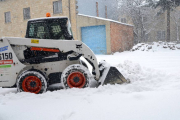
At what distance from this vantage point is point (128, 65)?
6.42 meters

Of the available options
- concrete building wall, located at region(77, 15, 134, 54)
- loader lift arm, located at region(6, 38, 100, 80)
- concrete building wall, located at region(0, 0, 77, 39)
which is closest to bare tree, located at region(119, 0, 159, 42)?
concrete building wall, located at region(77, 15, 134, 54)

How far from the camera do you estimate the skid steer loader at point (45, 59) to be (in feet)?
14.1

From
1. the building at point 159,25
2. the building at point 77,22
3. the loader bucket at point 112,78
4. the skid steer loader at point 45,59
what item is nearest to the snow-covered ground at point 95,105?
the loader bucket at point 112,78

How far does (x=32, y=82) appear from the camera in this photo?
4.32 meters

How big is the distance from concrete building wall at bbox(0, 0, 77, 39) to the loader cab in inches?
478

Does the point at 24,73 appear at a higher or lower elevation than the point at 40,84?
higher

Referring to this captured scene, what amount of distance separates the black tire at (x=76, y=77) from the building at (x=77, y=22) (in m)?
11.5

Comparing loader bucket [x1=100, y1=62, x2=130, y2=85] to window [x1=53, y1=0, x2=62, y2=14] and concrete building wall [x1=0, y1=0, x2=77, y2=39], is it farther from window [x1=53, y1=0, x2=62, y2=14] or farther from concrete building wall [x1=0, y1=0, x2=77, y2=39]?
window [x1=53, y1=0, x2=62, y2=14]

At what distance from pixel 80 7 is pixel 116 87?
55.1 feet

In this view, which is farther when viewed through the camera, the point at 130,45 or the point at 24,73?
the point at 130,45

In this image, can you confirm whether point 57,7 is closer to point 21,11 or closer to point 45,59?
point 21,11

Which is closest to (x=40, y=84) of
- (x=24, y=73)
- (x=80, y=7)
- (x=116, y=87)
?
(x=24, y=73)

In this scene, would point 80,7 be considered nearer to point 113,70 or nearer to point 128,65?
point 128,65

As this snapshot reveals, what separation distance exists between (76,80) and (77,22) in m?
12.8
